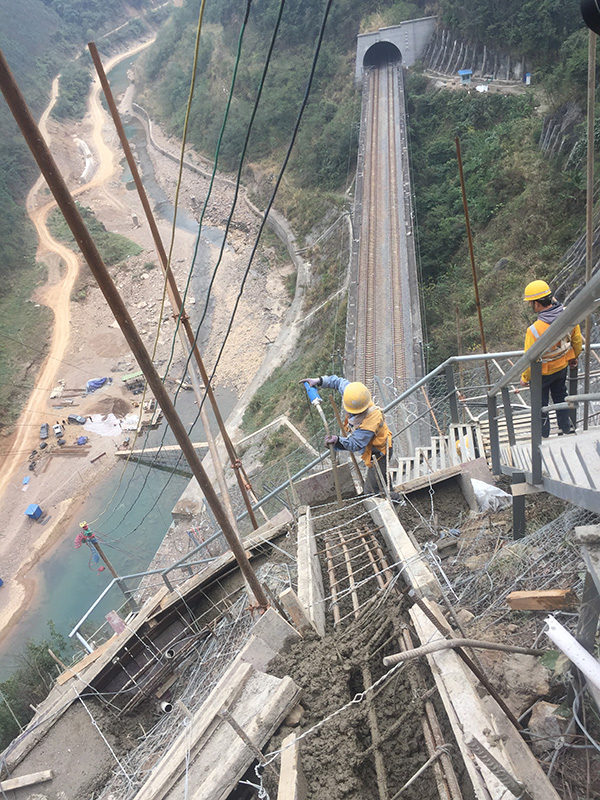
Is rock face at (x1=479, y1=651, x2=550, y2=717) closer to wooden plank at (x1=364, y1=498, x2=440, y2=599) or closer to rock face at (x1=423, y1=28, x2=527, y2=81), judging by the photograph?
wooden plank at (x1=364, y1=498, x2=440, y2=599)

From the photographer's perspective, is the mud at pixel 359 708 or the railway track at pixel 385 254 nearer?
the mud at pixel 359 708

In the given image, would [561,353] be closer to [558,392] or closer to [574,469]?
[558,392]

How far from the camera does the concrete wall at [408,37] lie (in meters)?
33.2

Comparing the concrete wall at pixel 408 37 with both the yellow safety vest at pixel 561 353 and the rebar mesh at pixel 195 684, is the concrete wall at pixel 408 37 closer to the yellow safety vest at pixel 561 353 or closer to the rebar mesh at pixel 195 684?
the yellow safety vest at pixel 561 353

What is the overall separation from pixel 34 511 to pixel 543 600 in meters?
25.5

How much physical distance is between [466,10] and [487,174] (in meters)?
14.2

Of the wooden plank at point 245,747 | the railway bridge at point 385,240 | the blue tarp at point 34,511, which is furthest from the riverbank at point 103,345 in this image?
the wooden plank at point 245,747

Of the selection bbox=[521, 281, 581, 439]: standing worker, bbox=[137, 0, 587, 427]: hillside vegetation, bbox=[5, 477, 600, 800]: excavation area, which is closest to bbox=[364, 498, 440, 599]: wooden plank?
bbox=[5, 477, 600, 800]: excavation area

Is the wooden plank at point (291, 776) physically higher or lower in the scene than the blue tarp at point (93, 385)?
lower

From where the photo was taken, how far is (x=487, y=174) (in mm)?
22266

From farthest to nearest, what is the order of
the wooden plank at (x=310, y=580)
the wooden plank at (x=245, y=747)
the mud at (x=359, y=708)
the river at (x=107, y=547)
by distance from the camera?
the river at (x=107, y=547), the wooden plank at (x=310, y=580), the wooden plank at (x=245, y=747), the mud at (x=359, y=708)

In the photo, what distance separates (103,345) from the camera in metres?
32.7

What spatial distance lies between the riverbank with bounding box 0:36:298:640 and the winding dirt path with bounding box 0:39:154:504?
0.10 metres

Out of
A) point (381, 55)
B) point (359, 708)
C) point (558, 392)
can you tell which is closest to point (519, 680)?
point (359, 708)
